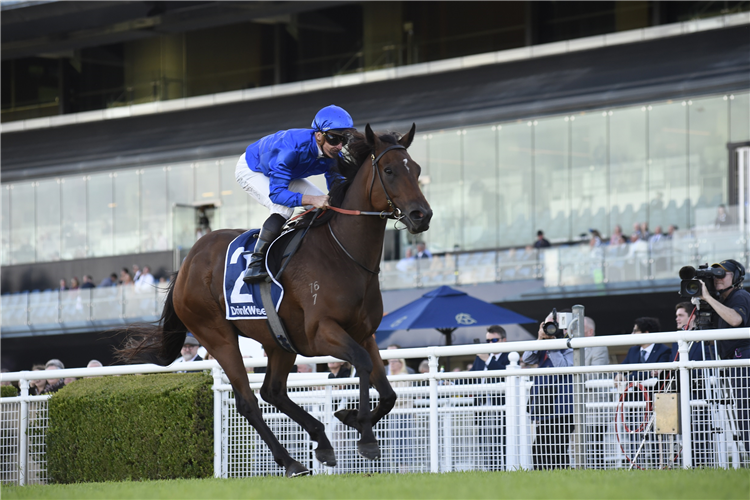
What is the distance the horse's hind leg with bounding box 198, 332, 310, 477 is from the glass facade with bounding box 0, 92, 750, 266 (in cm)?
1085

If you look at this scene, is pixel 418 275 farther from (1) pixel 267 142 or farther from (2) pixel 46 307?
(1) pixel 267 142

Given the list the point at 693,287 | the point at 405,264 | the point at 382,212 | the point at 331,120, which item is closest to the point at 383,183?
the point at 382,212

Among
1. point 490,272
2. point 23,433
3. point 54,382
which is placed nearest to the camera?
point 23,433

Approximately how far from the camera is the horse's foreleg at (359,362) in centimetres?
469

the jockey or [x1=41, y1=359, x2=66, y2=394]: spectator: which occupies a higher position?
the jockey

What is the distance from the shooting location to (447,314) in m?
10.7

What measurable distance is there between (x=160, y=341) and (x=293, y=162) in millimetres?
1791

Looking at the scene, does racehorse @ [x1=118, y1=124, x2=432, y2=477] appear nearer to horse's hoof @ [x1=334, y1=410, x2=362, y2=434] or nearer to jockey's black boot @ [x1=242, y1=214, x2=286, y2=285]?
horse's hoof @ [x1=334, y1=410, x2=362, y2=434]

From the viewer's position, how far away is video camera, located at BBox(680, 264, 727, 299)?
5602 millimetres

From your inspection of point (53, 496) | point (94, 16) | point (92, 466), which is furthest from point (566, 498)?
point (94, 16)

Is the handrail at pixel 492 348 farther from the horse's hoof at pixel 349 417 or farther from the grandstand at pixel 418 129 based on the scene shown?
the grandstand at pixel 418 129

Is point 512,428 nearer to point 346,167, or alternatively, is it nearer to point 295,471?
point 295,471

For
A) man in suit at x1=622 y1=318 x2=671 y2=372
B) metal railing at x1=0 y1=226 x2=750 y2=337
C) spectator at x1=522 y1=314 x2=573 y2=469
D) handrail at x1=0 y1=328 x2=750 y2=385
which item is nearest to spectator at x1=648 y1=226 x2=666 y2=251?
metal railing at x1=0 y1=226 x2=750 y2=337

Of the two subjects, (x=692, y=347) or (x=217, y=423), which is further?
(x=217, y=423)
